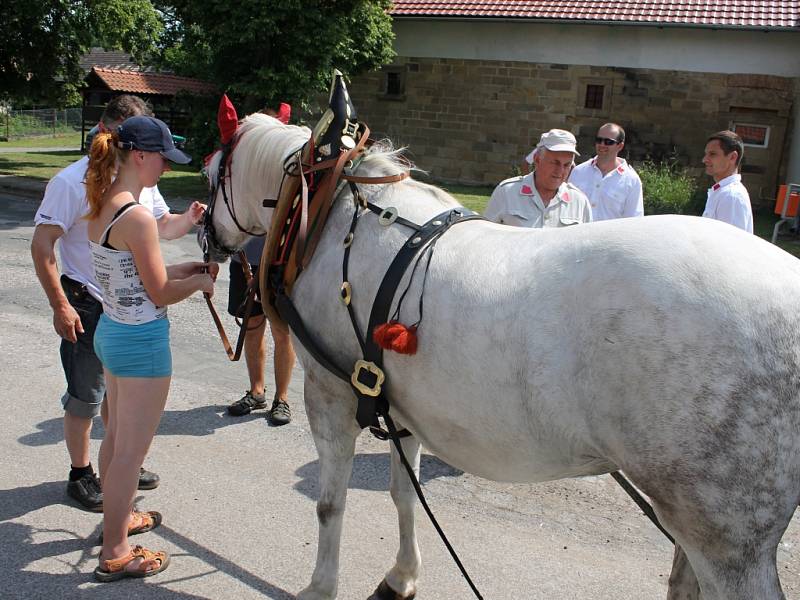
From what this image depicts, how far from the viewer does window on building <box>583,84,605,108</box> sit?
67.4 feet

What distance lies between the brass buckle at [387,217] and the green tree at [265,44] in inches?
502

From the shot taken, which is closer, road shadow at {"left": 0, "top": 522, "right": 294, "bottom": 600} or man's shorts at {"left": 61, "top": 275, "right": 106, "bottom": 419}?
road shadow at {"left": 0, "top": 522, "right": 294, "bottom": 600}

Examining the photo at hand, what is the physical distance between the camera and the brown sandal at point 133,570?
3295mm

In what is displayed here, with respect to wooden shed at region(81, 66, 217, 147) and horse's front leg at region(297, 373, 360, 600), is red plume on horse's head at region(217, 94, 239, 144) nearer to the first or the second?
horse's front leg at region(297, 373, 360, 600)

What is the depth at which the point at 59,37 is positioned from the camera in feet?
59.7

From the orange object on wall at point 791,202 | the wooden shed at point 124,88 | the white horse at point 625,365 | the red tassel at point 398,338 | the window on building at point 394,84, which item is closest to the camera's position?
the white horse at point 625,365

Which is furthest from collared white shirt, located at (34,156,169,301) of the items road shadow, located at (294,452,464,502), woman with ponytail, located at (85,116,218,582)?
road shadow, located at (294,452,464,502)

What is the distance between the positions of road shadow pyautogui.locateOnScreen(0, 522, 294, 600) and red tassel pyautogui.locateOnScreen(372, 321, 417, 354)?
1.38m

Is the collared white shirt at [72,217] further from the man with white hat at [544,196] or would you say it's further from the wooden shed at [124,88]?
the wooden shed at [124,88]

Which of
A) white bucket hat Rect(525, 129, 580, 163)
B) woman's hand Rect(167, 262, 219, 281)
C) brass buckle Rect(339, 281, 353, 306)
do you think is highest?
white bucket hat Rect(525, 129, 580, 163)

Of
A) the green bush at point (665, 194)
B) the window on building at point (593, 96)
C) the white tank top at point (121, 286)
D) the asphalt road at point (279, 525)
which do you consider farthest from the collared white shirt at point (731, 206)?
the window on building at point (593, 96)

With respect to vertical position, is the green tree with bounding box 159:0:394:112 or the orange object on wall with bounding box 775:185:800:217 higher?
the green tree with bounding box 159:0:394:112

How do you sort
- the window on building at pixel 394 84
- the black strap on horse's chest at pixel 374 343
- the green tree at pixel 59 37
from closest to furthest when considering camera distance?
the black strap on horse's chest at pixel 374 343 < the green tree at pixel 59 37 < the window on building at pixel 394 84

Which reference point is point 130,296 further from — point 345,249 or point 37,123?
point 37,123
